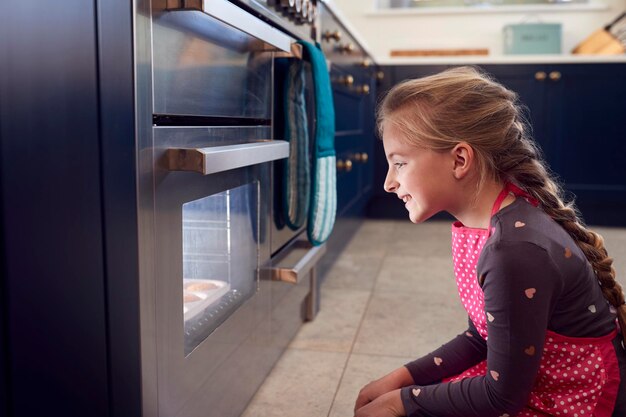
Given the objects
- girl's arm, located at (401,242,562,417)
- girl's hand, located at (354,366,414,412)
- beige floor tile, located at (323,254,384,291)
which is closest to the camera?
girl's arm, located at (401,242,562,417)

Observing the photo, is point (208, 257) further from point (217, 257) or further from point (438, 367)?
point (438, 367)

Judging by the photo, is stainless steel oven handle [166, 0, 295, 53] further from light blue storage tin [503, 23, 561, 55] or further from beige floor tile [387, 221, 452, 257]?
light blue storage tin [503, 23, 561, 55]

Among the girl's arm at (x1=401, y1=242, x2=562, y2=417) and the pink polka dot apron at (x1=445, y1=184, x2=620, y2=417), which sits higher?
the girl's arm at (x1=401, y1=242, x2=562, y2=417)

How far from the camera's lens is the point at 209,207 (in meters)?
1.16

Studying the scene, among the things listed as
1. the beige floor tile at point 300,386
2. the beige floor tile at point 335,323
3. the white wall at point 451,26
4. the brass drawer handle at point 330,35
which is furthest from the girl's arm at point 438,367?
the white wall at point 451,26

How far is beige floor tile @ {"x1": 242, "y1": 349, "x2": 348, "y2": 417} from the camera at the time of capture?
1.39 metres

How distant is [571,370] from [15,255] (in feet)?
2.40

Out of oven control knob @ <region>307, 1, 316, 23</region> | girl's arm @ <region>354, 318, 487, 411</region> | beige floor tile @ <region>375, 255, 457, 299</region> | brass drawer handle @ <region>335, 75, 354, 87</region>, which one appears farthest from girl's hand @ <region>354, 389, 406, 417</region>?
brass drawer handle @ <region>335, 75, 354, 87</region>

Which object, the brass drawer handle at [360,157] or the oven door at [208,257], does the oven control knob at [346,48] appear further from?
the oven door at [208,257]

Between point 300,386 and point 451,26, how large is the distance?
3.35 m

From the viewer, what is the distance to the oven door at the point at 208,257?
3.11ft

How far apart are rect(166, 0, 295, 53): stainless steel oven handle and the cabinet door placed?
2486 mm

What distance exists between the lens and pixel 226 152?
1046 mm

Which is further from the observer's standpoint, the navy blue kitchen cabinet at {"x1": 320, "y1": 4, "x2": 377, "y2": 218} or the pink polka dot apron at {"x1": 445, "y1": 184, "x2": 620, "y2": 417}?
the navy blue kitchen cabinet at {"x1": 320, "y1": 4, "x2": 377, "y2": 218}
